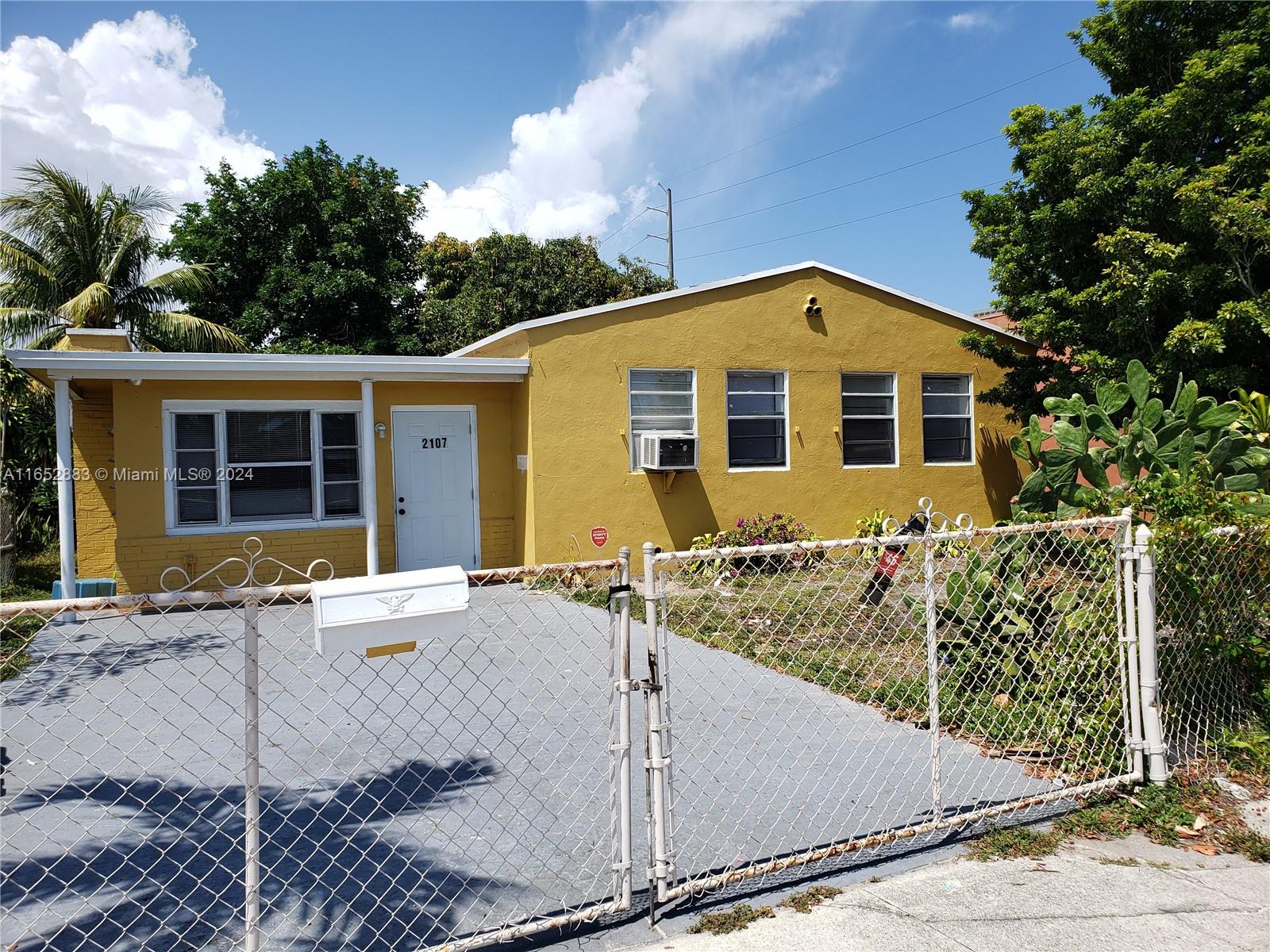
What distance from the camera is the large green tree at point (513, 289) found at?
2347cm

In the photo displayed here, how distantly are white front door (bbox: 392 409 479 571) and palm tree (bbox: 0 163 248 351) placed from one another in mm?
10898

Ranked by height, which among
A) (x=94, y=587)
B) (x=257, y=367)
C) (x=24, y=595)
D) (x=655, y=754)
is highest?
(x=257, y=367)

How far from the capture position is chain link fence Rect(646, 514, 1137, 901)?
3.77 metres

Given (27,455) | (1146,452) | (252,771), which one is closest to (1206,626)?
(1146,452)

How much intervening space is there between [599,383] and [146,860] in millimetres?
8738

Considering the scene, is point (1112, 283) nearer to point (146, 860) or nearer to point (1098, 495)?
point (1098, 495)

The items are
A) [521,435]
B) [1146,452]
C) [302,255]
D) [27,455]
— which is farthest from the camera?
[302,255]

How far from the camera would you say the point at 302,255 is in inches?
908

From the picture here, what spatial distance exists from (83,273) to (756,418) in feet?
53.7

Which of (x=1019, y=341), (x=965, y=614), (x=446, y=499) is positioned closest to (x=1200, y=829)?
(x=965, y=614)

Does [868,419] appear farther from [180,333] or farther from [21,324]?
[21,324]

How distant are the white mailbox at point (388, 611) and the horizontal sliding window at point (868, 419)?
37.4 feet

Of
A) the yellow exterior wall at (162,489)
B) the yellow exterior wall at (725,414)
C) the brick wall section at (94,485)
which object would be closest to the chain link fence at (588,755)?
the yellow exterior wall at (162,489)

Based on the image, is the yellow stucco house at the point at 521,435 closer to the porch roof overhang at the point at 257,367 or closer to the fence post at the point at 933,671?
the porch roof overhang at the point at 257,367
